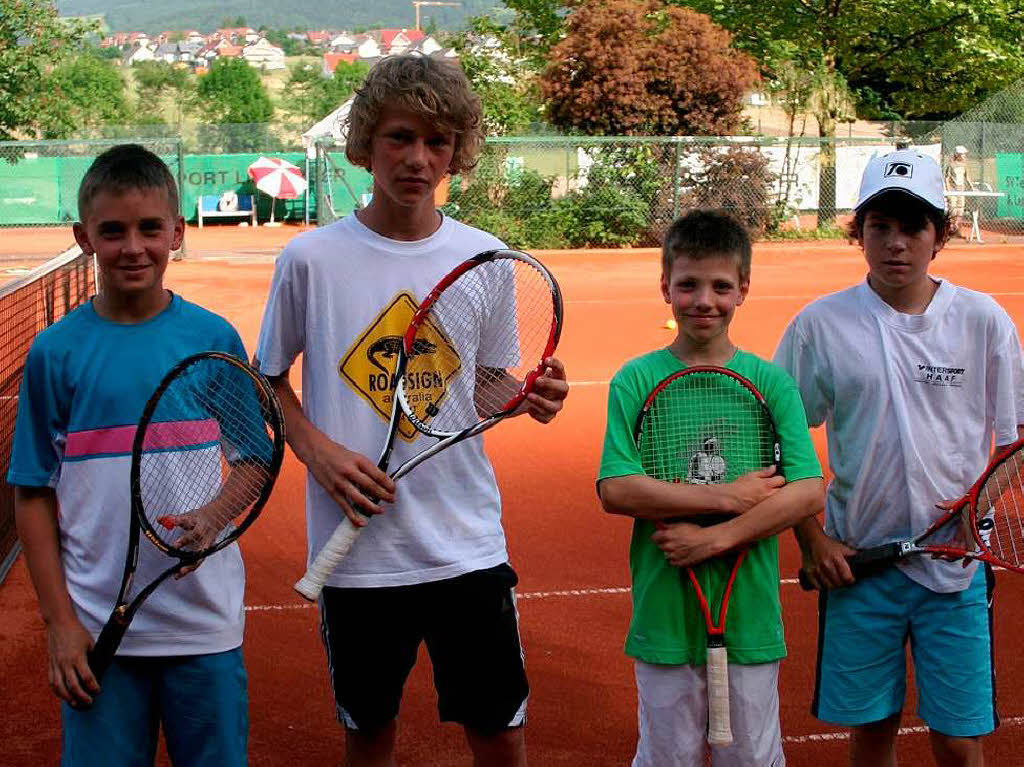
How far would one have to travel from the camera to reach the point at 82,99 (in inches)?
1485

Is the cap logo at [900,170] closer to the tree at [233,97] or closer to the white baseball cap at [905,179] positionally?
the white baseball cap at [905,179]

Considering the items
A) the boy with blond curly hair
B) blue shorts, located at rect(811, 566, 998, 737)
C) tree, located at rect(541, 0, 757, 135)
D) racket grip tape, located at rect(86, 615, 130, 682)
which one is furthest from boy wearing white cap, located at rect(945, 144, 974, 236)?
racket grip tape, located at rect(86, 615, 130, 682)

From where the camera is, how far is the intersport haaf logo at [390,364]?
307 cm

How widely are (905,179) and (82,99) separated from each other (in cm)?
3774

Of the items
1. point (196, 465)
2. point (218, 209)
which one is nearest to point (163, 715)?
point (196, 465)

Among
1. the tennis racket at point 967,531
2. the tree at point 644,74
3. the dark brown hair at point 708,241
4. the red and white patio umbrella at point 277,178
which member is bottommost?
the tennis racket at point 967,531

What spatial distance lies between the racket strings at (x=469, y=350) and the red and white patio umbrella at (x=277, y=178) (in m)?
25.2

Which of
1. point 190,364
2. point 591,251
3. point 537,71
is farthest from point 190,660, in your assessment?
point 537,71

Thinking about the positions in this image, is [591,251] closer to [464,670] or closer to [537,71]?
[537,71]

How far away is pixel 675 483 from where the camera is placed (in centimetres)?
310

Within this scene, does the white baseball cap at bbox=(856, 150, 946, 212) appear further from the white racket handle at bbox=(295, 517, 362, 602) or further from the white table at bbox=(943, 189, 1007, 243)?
the white table at bbox=(943, 189, 1007, 243)

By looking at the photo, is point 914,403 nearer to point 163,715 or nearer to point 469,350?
point 469,350

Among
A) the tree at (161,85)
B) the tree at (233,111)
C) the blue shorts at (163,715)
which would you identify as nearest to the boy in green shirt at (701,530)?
the blue shorts at (163,715)

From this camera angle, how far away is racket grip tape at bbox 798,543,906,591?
10.6 ft
